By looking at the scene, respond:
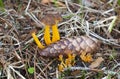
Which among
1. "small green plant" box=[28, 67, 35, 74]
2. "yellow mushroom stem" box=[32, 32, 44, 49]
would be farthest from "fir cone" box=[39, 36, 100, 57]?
"small green plant" box=[28, 67, 35, 74]

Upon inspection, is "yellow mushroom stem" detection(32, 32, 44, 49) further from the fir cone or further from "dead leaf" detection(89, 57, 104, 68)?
"dead leaf" detection(89, 57, 104, 68)

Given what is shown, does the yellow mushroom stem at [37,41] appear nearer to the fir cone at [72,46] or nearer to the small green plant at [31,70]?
the fir cone at [72,46]

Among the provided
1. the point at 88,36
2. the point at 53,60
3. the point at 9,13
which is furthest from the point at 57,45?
the point at 9,13

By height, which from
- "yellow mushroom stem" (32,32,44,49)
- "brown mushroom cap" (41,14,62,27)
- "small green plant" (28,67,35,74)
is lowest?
"small green plant" (28,67,35,74)

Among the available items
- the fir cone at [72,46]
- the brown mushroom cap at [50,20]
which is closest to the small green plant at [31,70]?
the fir cone at [72,46]

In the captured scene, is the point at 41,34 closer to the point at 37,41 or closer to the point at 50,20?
the point at 37,41

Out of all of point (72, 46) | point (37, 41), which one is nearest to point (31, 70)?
point (37, 41)

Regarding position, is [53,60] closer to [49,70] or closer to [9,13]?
[49,70]
